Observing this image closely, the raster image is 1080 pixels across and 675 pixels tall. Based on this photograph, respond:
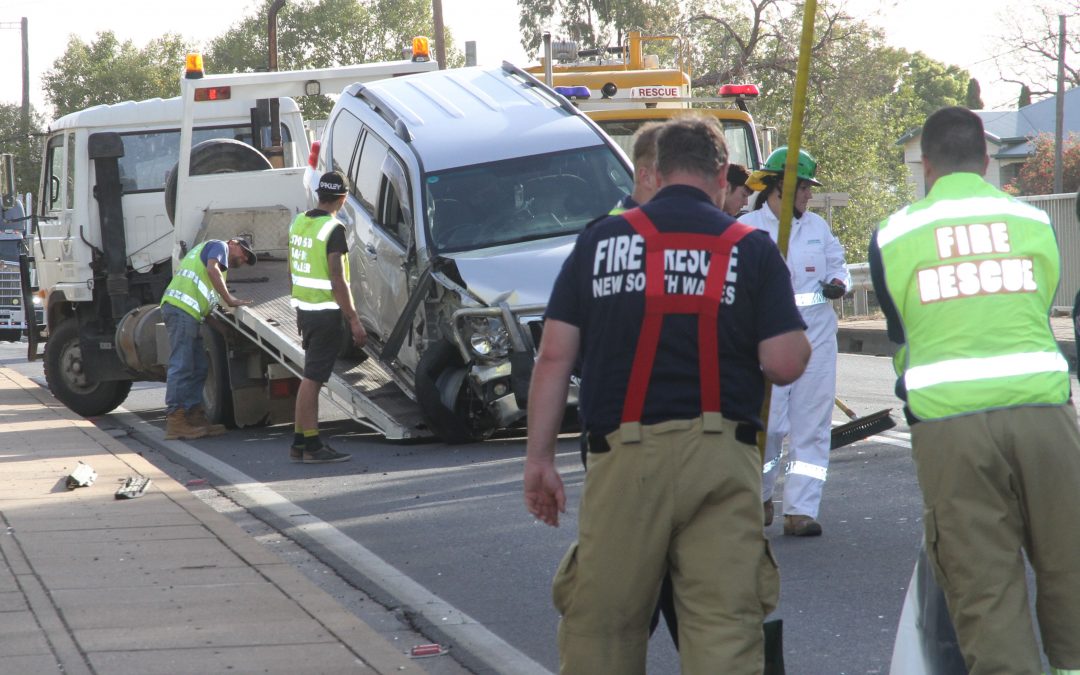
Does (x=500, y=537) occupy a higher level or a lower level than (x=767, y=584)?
lower

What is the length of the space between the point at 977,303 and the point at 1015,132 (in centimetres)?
5129

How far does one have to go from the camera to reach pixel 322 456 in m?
9.98

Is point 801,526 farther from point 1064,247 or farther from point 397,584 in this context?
point 1064,247

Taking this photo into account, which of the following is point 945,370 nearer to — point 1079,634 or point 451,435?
point 1079,634

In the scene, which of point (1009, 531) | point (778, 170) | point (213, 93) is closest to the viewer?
point (1009, 531)

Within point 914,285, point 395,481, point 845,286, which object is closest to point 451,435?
point 395,481

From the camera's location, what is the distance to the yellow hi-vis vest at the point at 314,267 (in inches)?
388

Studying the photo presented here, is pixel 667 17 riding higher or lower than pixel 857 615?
higher

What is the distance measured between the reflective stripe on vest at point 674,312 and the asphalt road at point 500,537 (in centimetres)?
189

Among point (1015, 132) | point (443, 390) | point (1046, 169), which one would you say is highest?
point (1015, 132)

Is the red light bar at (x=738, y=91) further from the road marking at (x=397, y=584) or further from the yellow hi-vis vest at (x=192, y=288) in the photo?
the road marking at (x=397, y=584)

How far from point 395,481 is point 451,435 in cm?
104

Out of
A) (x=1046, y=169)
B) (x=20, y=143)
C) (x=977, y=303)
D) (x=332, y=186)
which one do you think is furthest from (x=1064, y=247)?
(x=20, y=143)

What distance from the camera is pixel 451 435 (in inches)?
397
